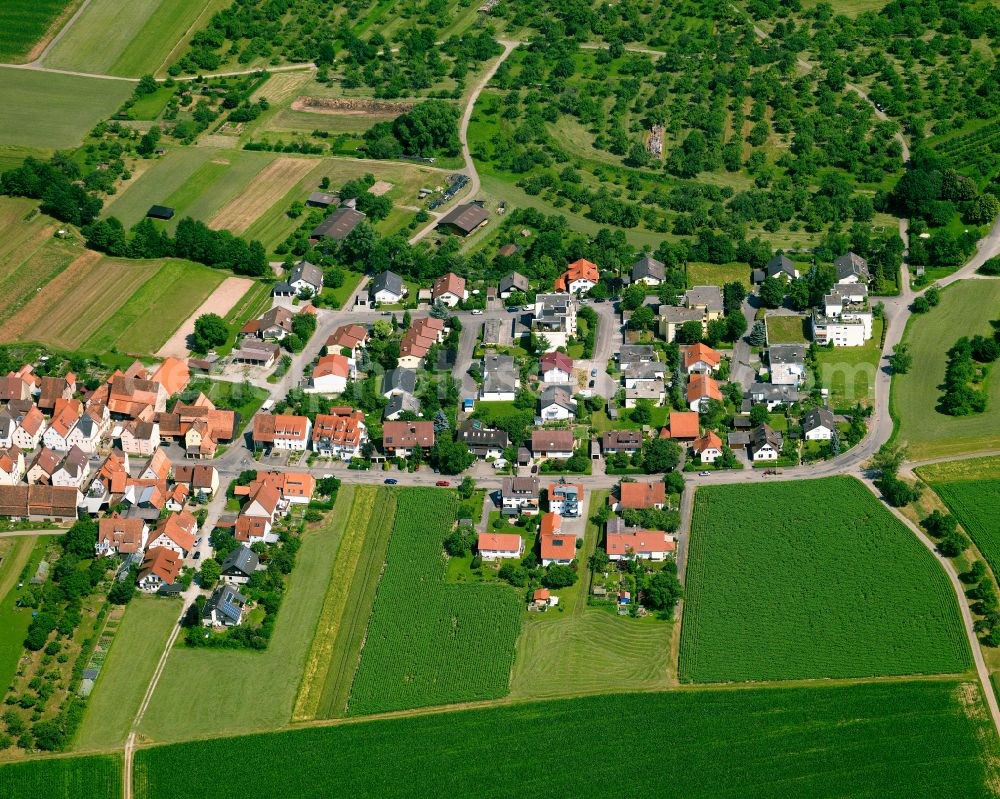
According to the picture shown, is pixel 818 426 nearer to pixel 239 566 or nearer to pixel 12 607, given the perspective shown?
pixel 239 566

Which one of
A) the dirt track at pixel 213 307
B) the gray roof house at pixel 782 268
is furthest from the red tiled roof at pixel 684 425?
the dirt track at pixel 213 307

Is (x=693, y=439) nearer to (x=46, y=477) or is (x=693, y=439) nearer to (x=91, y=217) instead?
(x=46, y=477)

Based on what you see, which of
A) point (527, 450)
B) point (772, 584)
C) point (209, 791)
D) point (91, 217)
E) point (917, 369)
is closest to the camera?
point (209, 791)

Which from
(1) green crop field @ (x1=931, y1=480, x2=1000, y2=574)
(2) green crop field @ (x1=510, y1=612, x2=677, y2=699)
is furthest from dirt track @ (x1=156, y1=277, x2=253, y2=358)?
(1) green crop field @ (x1=931, y1=480, x2=1000, y2=574)

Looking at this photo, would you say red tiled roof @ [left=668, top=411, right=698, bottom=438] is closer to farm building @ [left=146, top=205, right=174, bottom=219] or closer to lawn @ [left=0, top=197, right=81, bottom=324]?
farm building @ [left=146, top=205, right=174, bottom=219]

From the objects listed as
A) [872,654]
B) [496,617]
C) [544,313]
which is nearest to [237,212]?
[544,313]
